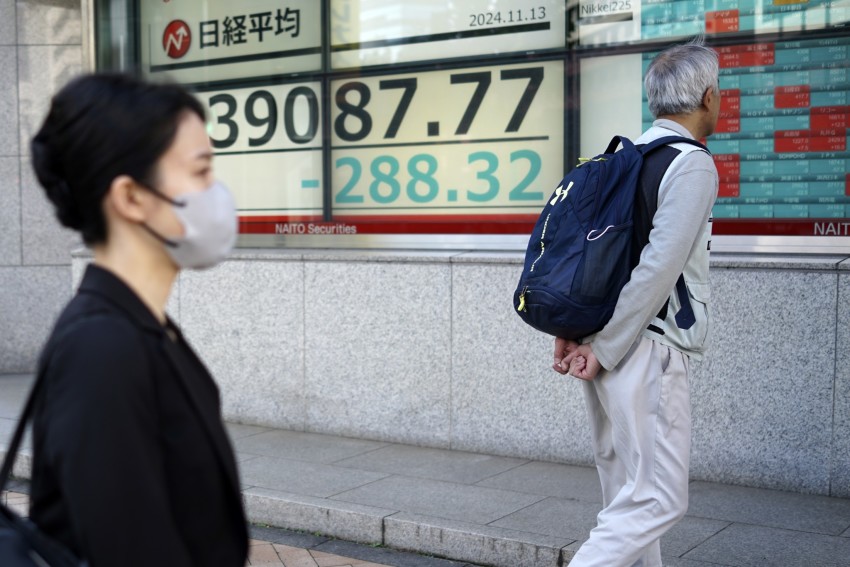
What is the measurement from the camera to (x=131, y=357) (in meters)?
1.59

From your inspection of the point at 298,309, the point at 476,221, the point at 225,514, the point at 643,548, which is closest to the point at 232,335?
the point at 298,309

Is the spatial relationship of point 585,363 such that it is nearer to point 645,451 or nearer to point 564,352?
point 564,352

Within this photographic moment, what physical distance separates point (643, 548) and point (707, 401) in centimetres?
262

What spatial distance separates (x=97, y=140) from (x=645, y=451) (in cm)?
233

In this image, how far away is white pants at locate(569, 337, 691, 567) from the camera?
11.4 feet

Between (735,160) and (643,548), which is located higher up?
(735,160)

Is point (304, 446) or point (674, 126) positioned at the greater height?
point (674, 126)

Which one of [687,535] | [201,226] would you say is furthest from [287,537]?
[201,226]

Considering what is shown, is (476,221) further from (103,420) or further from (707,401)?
(103,420)

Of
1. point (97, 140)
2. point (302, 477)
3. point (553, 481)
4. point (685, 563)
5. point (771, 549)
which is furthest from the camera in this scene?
point (302, 477)

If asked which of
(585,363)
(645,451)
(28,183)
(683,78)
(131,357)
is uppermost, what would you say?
(683,78)

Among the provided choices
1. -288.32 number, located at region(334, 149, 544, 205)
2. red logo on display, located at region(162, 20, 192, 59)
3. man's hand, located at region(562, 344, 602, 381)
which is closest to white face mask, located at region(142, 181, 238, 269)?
man's hand, located at region(562, 344, 602, 381)

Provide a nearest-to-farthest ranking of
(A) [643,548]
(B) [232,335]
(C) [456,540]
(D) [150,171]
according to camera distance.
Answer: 1. (D) [150,171]
2. (A) [643,548]
3. (C) [456,540]
4. (B) [232,335]

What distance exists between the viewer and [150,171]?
5.62 ft
